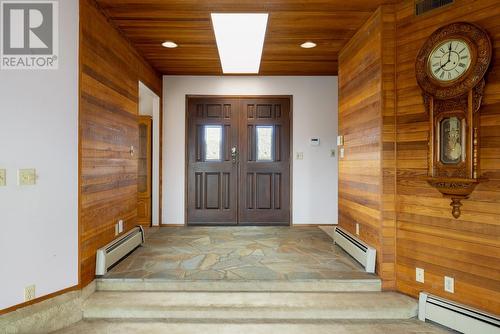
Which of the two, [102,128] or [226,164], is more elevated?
[102,128]

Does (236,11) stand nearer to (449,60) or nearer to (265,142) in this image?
(449,60)

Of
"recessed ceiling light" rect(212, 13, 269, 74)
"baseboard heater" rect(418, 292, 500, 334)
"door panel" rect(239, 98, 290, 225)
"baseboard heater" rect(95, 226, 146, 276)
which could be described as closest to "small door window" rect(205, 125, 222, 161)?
"door panel" rect(239, 98, 290, 225)

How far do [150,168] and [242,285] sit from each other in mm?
3109

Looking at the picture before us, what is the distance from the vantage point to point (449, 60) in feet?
7.99

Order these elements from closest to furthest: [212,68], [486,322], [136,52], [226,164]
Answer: [486,322], [136,52], [212,68], [226,164]

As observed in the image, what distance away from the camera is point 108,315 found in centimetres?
264

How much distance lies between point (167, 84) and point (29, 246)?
3.59 meters

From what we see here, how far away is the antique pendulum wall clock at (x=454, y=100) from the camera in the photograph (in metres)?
2.29

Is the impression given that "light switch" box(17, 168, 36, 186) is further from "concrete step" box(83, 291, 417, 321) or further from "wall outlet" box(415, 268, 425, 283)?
"wall outlet" box(415, 268, 425, 283)

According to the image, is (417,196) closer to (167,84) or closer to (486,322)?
(486,322)

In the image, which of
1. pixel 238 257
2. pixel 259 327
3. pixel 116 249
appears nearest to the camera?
pixel 259 327

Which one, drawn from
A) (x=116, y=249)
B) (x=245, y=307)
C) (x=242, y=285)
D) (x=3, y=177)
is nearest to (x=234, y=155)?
(x=116, y=249)

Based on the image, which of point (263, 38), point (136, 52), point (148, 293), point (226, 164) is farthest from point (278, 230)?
point (136, 52)

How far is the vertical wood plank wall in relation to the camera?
7.59 ft
